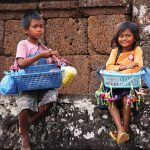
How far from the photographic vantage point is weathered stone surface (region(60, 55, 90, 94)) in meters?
8.38

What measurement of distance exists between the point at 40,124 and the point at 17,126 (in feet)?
0.80

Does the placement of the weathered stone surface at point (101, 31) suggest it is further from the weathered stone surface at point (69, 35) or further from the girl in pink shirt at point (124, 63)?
the girl in pink shirt at point (124, 63)

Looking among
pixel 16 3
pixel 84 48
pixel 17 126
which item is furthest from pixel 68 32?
pixel 17 126

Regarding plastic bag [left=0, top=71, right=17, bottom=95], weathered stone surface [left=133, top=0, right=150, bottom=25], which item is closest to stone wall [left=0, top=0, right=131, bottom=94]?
weathered stone surface [left=133, top=0, right=150, bottom=25]

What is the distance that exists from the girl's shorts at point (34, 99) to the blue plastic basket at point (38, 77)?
11cm

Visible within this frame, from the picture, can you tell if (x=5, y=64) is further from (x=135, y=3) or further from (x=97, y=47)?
(x=135, y=3)

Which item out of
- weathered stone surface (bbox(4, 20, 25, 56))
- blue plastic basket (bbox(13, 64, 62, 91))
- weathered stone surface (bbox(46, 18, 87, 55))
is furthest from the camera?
weathered stone surface (bbox(4, 20, 25, 56))

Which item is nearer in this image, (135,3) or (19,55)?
(19,55)

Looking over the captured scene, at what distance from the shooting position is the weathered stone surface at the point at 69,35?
27.8 ft

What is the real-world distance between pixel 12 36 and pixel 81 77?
1.25m

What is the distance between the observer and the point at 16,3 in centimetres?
871

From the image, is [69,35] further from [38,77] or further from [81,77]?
[38,77]

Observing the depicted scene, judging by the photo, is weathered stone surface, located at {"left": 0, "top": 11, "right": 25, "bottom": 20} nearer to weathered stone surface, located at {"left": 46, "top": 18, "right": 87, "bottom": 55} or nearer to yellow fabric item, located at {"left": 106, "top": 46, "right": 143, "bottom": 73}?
weathered stone surface, located at {"left": 46, "top": 18, "right": 87, "bottom": 55}

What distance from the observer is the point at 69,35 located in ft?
27.8
